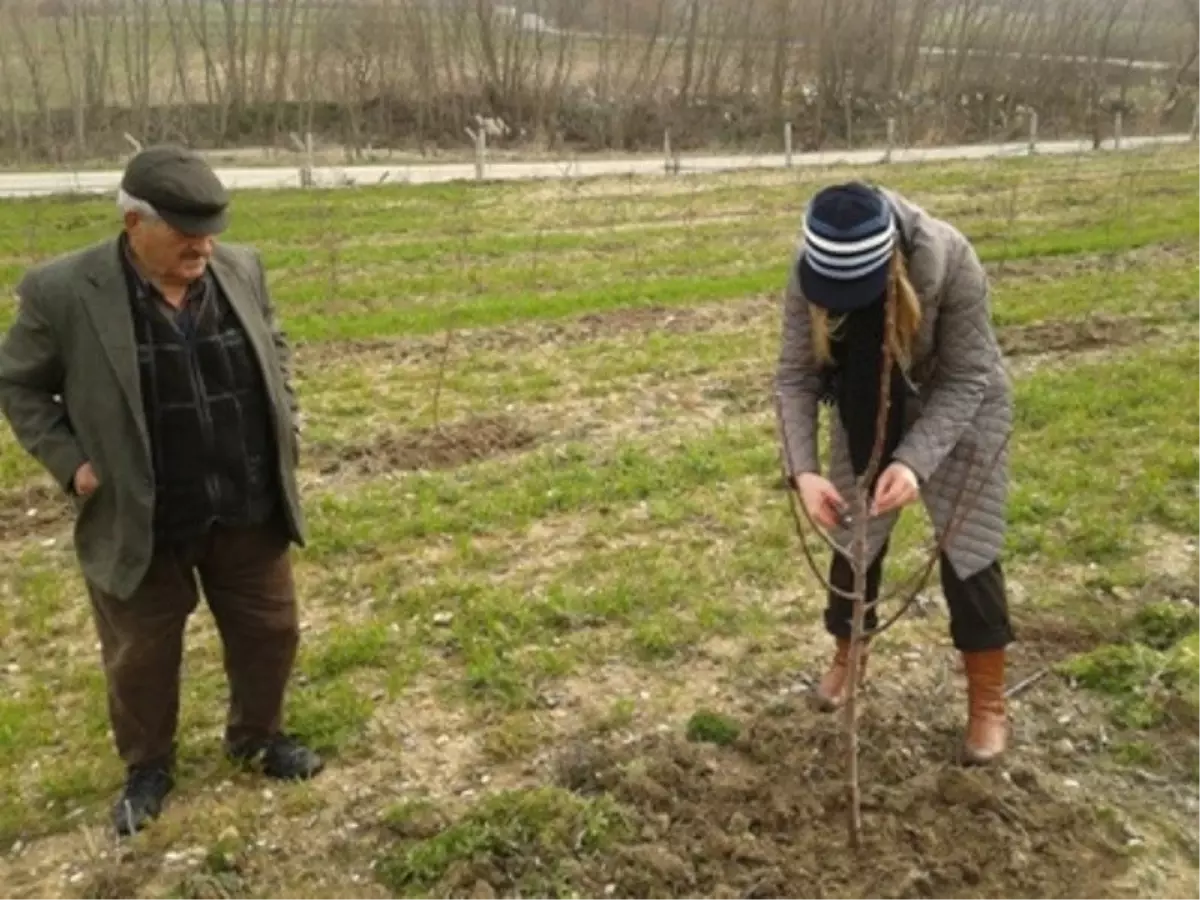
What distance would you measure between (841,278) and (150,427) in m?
2.04

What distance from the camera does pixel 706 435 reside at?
26.6ft

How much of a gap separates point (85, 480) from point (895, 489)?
7.66ft

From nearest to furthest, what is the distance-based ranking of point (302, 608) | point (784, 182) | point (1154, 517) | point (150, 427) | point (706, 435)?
point (150, 427) → point (302, 608) → point (1154, 517) → point (706, 435) → point (784, 182)

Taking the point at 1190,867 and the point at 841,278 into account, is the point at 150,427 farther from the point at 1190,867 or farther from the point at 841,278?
the point at 1190,867

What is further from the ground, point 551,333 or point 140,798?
point 140,798

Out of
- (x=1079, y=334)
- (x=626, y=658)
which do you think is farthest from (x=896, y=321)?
(x=1079, y=334)

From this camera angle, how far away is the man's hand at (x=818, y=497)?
353 centimetres

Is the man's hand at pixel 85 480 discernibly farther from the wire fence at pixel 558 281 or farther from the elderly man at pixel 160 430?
the wire fence at pixel 558 281

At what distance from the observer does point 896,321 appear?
3.34 metres

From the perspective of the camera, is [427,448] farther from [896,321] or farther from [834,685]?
[896,321]

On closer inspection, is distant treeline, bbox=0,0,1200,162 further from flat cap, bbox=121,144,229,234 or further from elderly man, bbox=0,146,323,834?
flat cap, bbox=121,144,229,234

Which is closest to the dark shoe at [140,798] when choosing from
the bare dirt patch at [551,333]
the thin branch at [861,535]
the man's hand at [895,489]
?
the thin branch at [861,535]

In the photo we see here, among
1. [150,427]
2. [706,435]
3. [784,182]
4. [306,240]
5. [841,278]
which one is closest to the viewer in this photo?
[841,278]

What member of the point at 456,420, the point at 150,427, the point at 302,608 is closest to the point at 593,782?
the point at 150,427
